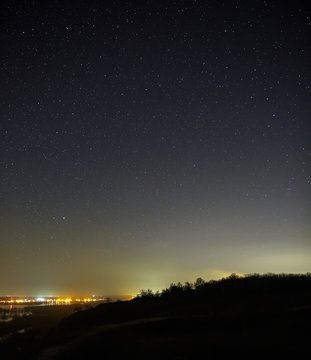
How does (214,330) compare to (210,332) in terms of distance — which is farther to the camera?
(214,330)

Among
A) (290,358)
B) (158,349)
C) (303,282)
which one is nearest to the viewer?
(290,358)

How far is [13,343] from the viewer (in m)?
20.3

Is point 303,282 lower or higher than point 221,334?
higher

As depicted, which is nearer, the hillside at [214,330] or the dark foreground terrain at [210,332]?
the dark foreground terrain at [210,332]

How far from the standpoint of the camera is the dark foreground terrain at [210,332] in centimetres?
1068

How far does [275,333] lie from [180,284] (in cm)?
1918

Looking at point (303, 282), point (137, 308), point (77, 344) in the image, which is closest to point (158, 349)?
point (77, 344)

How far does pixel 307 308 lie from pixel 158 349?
7206 millimetres

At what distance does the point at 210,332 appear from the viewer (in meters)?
13.7

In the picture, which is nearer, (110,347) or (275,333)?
(275,333)

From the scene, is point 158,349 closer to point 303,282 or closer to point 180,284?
point 303,282

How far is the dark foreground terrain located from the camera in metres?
10.7

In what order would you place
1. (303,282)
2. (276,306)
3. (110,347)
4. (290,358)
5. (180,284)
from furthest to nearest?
1. (180,284)
2. (303,282)
3. (276,306)
4. (110,347)
5. (290,358)

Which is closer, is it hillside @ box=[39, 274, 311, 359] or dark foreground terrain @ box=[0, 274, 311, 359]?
dark foreground terrain @ box=[0, 274, 311, 359]
